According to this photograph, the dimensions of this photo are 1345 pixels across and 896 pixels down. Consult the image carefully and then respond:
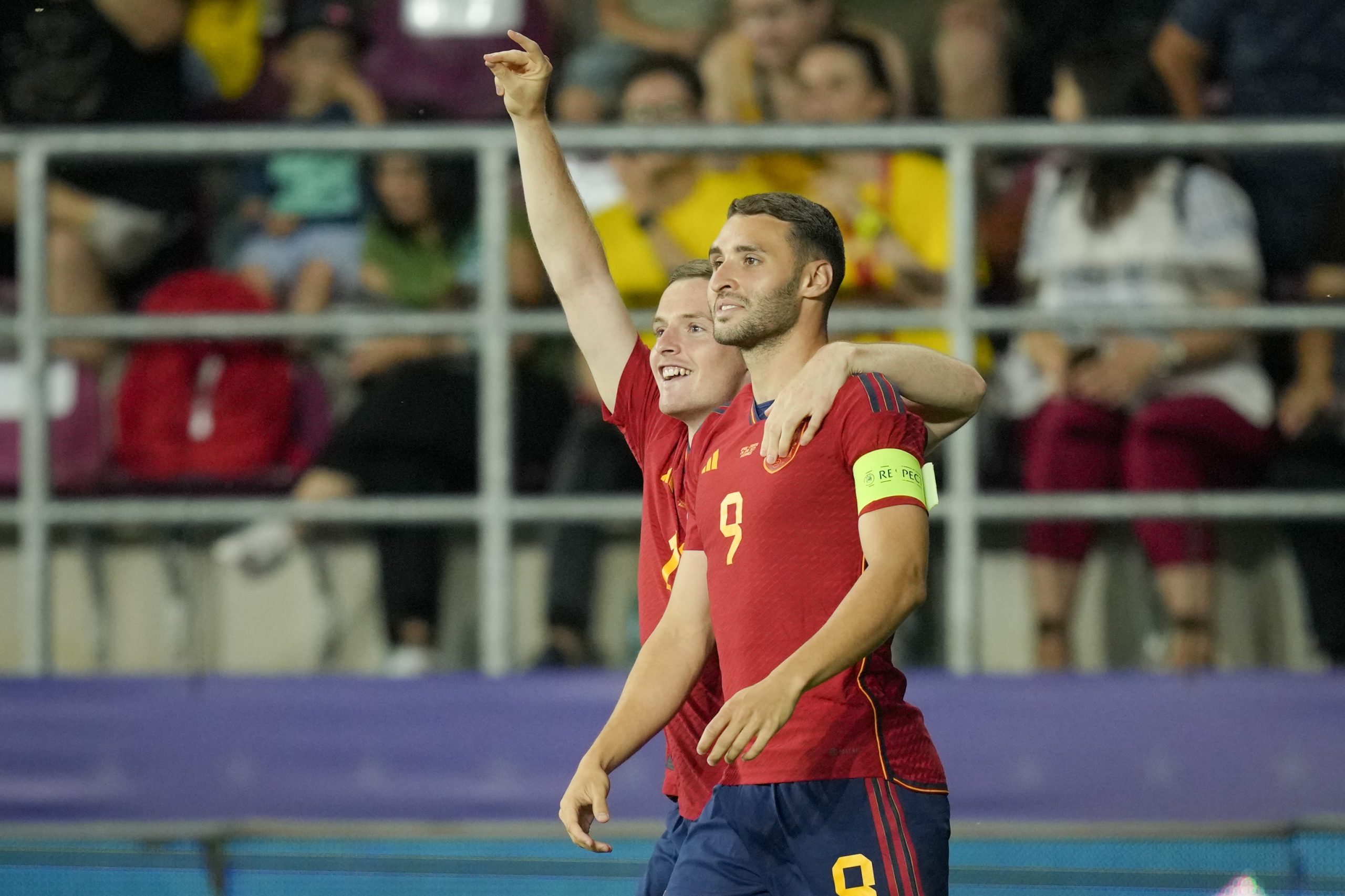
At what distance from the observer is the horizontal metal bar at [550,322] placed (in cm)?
510

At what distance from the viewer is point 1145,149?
5.27 m

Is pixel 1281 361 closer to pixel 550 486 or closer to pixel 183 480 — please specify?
pixel 550 486

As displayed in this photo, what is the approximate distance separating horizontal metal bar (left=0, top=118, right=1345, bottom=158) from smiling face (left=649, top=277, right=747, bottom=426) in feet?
6.69

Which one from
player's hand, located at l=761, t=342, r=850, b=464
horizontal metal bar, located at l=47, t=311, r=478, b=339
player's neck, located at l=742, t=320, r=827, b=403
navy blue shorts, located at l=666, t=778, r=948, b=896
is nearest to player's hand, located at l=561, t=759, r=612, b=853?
navy blue shorts, located at l=666, t=778, r=948, b=896

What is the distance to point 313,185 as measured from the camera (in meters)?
6.38

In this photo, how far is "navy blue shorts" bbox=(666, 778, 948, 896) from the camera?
2723mm

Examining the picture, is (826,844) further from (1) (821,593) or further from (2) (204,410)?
(2) (204,410)

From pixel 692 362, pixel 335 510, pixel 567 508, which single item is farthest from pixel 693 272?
pixel 335 510

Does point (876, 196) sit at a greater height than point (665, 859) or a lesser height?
greater

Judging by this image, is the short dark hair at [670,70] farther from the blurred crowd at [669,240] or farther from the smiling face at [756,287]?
the smiling face at [756,287]

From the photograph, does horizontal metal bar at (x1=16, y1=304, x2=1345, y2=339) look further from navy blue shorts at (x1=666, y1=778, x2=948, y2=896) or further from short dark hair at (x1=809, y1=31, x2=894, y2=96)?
navy blue shorts at (x1=666, y1=778, x2=948, y2=896)

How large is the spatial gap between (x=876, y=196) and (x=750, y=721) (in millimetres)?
3556

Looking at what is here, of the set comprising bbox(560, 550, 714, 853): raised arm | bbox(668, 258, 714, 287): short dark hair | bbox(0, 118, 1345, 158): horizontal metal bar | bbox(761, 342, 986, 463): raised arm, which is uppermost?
bbox(0, 118, 1345, 158): horizontal metal bar

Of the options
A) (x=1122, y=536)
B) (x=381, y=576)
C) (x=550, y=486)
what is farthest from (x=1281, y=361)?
(x=381, y=576)
